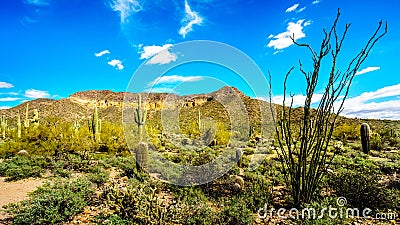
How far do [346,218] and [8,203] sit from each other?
5849 millimetres

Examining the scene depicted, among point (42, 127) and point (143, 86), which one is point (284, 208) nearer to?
point (143, 86)

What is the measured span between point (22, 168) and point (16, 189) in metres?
1.52

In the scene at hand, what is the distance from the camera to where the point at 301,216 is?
4.02m

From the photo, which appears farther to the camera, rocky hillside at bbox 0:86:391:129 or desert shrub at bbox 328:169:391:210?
rocky hillside at bbox 0:86:391:129

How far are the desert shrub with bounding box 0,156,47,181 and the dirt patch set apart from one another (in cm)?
21

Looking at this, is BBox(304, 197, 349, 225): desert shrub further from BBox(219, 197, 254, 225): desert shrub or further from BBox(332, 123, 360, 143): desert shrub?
BBox(332, 123, 360, 143): desert shrub

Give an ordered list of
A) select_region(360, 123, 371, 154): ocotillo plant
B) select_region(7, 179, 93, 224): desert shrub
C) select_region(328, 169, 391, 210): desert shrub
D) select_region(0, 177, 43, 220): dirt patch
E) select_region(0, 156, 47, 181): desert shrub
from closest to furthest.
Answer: select_region(7, 179, 93, 224): desert shrub < select_region(328, 169, 391, 210): desert shrub < select_region(0, 177, 43, 220): dirt patch < select_region(0, 156, 47, 181): desert shrub < select_region(360, 123, 371, 154): ocotillo plant

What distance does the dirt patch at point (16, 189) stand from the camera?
5203mm

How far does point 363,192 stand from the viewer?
4.57 m

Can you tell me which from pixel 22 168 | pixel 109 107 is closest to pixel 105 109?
pixel 109 107

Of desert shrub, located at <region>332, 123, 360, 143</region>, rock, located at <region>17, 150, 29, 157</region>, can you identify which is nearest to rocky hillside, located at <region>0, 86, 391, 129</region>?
desert shrub, located at <region>332, 123, 360, 143</region>

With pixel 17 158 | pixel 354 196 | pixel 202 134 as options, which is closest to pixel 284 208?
pixel 354 196
